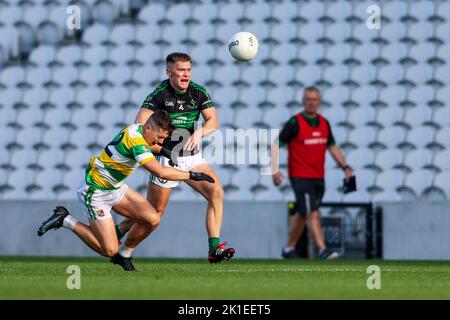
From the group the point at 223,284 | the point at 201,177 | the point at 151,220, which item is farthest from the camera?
the point at 151,220

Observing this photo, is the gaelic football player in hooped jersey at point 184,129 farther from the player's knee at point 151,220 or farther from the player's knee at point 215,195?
the player's knee at point 151,220

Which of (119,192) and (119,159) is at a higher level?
(119,159)

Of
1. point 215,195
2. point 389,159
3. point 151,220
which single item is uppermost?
point 389,159

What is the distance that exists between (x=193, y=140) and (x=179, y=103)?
0.54m

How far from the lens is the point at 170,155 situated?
899 cm

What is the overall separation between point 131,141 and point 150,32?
28.5 ft

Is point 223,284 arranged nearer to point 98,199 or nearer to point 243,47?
point 98,199

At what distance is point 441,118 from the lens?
564 inches

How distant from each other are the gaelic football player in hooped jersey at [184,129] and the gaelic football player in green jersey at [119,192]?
551 mm

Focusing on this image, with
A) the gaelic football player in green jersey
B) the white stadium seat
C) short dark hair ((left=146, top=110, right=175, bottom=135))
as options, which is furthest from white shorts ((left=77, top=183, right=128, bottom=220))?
the white stadium seat

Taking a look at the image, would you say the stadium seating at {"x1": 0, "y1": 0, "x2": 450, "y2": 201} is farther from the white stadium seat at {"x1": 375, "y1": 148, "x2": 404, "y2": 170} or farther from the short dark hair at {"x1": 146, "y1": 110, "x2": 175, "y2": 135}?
the short dark hair at {"x1": 146, "y1": 110, "x2": 175, "y2": 135}

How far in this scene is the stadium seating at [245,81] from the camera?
14273mm

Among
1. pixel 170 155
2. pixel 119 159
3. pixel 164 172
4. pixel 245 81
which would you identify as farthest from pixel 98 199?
pixel 245 81

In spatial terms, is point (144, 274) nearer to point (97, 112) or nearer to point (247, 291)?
point (247, 291)
